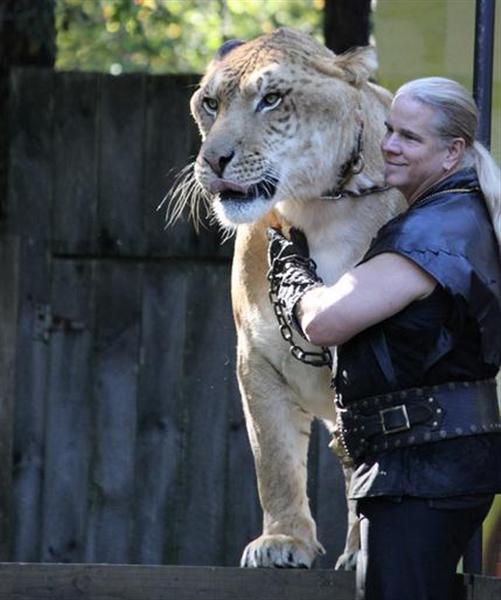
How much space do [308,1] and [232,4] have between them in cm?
59

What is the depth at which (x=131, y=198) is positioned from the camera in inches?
283

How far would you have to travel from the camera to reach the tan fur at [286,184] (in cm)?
518

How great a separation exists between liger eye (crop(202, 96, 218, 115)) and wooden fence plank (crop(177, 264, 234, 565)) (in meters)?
1.90

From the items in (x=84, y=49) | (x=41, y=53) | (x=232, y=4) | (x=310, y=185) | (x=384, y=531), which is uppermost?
(x=232, y=4)

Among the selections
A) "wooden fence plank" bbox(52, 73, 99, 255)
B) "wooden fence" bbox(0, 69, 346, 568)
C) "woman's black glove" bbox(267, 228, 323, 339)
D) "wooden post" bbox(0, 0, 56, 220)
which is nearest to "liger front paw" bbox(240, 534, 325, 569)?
"woman's black glove" bbox(267, 228, 323, 339)

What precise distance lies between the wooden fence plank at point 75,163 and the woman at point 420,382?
123 inches

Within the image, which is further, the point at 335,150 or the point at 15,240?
the point at 15,240

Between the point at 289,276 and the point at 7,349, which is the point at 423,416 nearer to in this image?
the point at 289,276

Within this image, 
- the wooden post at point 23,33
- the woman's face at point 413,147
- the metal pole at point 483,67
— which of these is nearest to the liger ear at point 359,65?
the metal pole at point 483,67

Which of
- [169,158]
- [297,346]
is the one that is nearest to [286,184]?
[297,346]

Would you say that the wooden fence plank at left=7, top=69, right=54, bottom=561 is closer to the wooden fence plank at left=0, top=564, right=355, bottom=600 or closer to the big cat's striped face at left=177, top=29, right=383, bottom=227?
the big cat's striped face at left=177, top=29, right=383, bottom=227

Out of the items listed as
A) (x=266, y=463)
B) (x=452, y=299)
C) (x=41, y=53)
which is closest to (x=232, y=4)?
(x=41, y=53)

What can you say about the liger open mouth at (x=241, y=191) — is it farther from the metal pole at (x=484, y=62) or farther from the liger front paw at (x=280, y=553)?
the liger front paw at (x=280, y=553)

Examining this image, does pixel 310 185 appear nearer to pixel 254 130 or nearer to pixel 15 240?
pixel 254 130
